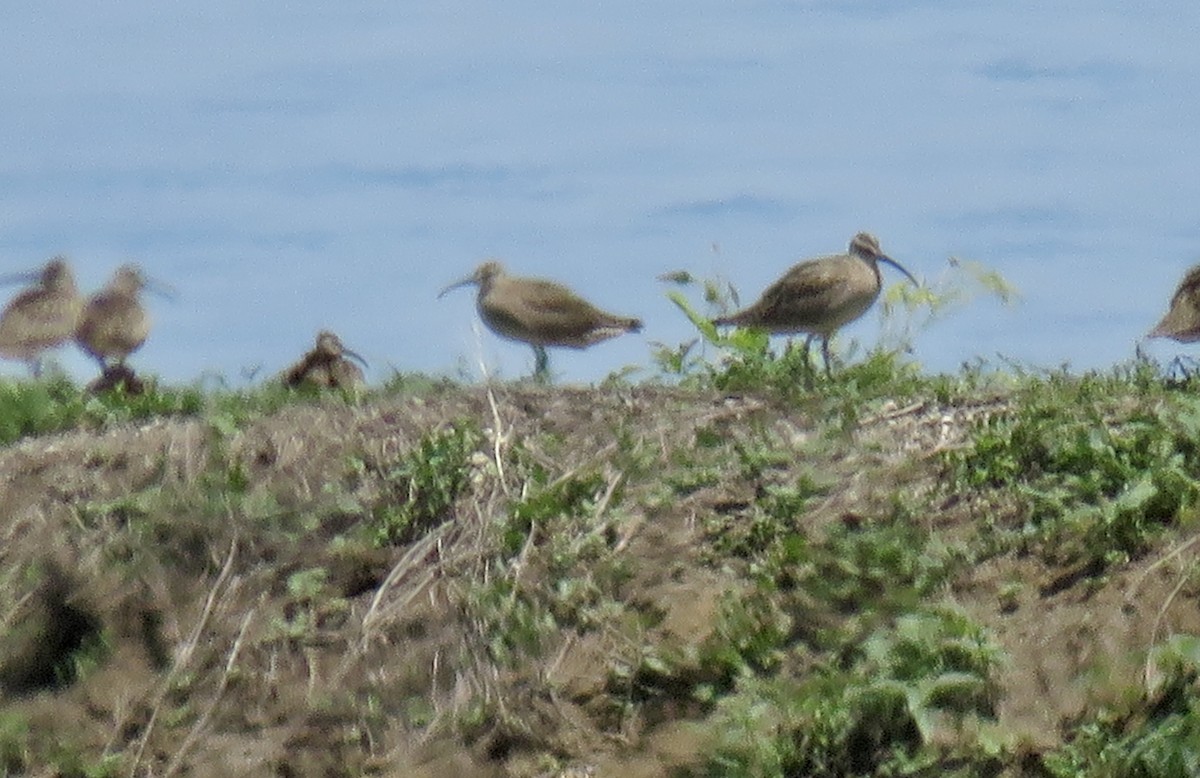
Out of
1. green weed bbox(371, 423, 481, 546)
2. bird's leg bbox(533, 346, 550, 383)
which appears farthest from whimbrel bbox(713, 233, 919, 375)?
green weed bbox(371, 423, 481, 546)

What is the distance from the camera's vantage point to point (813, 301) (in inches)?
511

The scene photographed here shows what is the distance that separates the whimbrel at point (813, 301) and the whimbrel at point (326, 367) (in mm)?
2295

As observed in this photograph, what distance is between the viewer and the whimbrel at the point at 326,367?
13328mm

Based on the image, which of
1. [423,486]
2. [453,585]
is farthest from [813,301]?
[453,585]

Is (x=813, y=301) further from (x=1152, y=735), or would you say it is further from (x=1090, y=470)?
(x=1152, y=735)

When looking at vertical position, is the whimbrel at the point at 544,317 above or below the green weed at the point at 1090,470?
below

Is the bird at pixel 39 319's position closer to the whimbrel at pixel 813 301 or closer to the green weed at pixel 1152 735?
the whimbrel at pixel 813 301

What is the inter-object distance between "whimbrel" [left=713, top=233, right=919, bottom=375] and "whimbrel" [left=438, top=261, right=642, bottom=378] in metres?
1.51

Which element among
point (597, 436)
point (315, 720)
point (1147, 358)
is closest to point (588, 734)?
point (315, 720)

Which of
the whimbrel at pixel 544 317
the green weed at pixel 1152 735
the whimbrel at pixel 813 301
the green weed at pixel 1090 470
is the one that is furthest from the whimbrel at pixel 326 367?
the green weed at pixel 1152 735

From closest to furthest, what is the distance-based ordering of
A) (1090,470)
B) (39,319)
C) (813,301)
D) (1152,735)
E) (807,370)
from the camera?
(1152,735) < (1090,470) < (807,370) < (813,301) < (39,319)

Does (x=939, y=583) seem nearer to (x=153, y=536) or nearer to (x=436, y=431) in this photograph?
(x=436, y=431)

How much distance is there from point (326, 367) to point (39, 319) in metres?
4.89

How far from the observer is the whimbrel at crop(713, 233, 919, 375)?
12992 mm
